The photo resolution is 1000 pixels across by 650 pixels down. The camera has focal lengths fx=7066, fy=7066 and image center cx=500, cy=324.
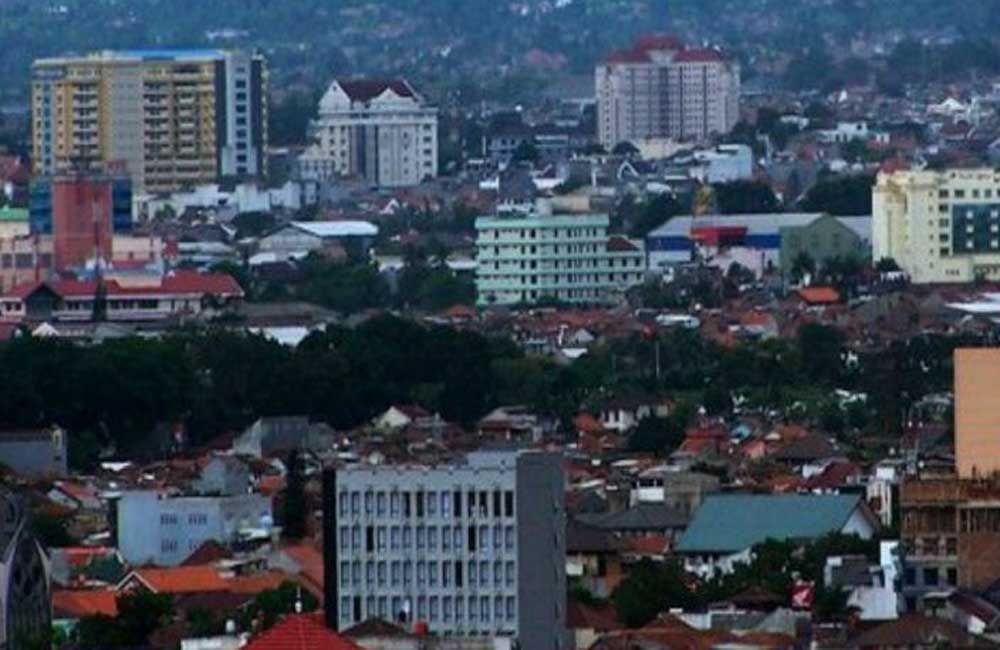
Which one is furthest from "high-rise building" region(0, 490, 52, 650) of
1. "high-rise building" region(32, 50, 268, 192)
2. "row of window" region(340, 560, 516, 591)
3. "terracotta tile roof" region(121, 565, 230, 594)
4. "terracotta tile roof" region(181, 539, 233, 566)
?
"high-rise building" region(32, 50, 268, 192)

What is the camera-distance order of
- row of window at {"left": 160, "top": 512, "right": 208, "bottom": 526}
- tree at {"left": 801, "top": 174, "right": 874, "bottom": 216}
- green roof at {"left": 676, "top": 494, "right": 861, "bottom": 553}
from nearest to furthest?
green roof at {"left": 676, "top": 494, "right": 861, "bottom": 553}
row of window at {"left": 160, "top": 512, "right": 208, "bottom": 526}
tree at {"left": 801, "top": 174, "right": 874, "bottom": 216}

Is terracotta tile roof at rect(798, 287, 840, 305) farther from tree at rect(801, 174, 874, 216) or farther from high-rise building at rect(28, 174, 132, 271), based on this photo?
high-rise building at rect(28, 174, 132, 271)

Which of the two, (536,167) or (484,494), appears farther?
(536,167)

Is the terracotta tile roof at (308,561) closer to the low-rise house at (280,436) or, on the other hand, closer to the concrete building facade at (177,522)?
the concrete building facade at (177,522)

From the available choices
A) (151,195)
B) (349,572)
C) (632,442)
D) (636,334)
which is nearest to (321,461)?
(632,442)

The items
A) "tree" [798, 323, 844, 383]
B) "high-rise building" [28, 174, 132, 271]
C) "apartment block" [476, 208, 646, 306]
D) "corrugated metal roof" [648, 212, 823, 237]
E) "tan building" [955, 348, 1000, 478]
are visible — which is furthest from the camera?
"high-rise building" [28, 174, 132, 271]

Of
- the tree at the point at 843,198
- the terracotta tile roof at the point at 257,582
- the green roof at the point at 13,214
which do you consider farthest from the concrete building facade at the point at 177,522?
the tree at the point at 843,198

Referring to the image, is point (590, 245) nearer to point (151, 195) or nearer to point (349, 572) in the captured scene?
point (151, 195)
